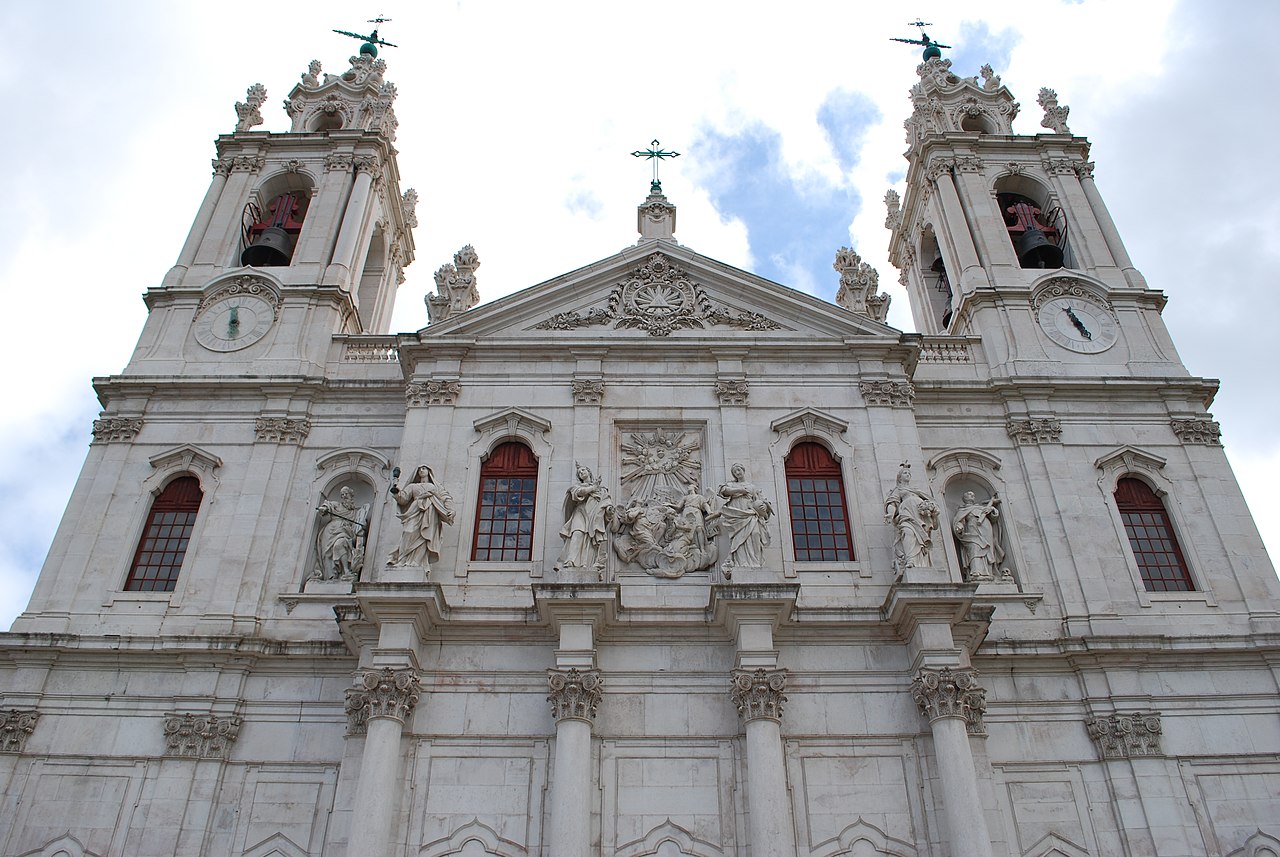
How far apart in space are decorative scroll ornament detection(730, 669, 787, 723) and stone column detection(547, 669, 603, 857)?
217 cm

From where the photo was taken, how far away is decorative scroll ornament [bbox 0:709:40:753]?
16.4 metres

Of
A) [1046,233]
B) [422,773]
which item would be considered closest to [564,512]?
[422,773]

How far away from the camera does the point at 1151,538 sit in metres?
19.5

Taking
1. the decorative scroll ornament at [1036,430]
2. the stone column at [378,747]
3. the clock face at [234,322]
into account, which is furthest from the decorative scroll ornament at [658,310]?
the stone column at [378,747]

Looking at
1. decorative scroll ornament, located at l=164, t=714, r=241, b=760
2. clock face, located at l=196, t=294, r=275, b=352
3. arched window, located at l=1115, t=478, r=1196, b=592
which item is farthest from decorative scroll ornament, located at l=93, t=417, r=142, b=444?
arched window, located at l=1115, t=478, r=1196, b=592

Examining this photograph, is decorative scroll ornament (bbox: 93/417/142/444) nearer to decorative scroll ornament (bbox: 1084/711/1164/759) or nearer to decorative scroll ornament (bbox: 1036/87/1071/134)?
decorative scroll ornament (bbox: 1084/711/1164/759)

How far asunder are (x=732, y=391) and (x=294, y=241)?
13.0m

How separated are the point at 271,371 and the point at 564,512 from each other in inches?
325

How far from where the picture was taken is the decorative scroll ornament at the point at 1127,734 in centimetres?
1620

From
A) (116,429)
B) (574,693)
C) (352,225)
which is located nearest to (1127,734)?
(574,693)

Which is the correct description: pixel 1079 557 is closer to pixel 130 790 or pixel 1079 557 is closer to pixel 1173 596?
pixel 1173 596

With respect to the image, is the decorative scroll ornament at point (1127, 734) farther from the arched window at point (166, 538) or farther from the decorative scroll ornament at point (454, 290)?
the arched window at point (166, 538)

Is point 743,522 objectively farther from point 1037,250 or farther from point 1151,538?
point 1037,250

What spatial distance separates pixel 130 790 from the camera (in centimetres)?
1617
